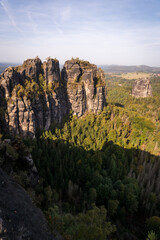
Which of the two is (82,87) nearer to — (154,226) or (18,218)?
(154,226)

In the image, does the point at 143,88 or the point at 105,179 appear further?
the point at 143,88

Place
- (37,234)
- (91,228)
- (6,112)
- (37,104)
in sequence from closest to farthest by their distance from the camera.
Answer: (37,234), (91,228), (6,112), (37,104)

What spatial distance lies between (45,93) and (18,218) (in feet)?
210

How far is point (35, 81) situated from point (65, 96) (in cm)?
2273

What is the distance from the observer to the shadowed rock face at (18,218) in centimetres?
1077

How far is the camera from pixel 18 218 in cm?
1222

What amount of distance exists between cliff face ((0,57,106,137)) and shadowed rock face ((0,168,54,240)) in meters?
48.5

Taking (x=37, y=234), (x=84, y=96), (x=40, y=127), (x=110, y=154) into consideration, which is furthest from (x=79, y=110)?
(x=37, y=234)

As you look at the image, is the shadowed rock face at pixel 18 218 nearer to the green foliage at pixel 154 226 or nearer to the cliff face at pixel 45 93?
the green foliage at pixel 154 226

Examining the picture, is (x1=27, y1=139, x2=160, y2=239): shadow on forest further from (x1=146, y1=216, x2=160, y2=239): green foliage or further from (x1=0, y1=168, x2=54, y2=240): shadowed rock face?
(x1=0, y1=168, x2=54, y2=240): shadowed rock face

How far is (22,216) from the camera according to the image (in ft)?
41.8

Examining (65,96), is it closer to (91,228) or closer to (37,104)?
(37,104)

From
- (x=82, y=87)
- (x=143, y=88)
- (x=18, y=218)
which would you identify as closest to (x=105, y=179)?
(x=18, y=218)

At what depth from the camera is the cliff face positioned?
59.8 meters
